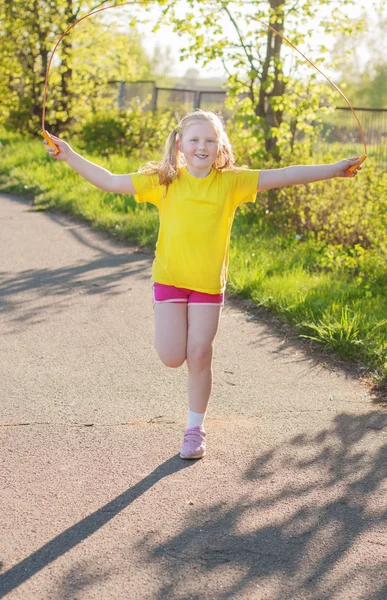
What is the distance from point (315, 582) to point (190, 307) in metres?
1.40

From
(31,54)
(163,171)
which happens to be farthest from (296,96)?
(31,54)

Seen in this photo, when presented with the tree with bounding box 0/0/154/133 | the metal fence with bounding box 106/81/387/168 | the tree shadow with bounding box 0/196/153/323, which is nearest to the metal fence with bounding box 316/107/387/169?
the metal fence with bounding box 106/81/387/168

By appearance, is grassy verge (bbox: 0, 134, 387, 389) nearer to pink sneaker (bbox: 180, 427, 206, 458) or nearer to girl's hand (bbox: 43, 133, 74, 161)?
pink sneaker (bbox: 180, 427, 206, 458)

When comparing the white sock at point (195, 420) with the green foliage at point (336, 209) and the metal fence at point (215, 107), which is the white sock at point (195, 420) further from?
the metal fence at point (215, 107)

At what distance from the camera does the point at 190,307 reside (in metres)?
3.75

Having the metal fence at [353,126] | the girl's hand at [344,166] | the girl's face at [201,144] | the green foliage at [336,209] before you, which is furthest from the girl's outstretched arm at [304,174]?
the metal fence at [353,126]

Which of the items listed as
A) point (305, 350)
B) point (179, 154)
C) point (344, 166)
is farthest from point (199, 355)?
point (305, 350)

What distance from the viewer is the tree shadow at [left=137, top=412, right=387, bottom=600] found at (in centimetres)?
277

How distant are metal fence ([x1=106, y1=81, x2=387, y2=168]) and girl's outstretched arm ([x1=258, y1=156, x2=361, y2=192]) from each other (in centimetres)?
849

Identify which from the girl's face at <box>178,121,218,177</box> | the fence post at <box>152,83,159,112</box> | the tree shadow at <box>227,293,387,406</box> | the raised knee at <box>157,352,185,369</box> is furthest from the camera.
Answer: the fence post at <box>152,83,159,112</box>

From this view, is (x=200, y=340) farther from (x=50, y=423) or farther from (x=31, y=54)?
(x=31, y=54)

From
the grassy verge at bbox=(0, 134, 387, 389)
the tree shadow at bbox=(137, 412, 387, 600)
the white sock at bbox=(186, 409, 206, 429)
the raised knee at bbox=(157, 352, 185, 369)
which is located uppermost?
the raised knee at bbox=(157, 352, 185, 369)

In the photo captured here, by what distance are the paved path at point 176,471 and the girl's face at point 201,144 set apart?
1327 mm

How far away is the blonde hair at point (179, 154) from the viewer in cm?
371
